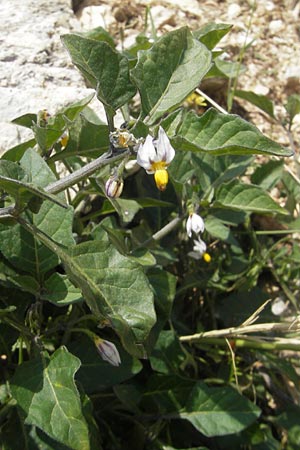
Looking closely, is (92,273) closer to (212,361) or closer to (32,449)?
(32,449)

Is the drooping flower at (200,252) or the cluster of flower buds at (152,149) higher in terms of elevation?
the cluster of flower buds at (152,149)

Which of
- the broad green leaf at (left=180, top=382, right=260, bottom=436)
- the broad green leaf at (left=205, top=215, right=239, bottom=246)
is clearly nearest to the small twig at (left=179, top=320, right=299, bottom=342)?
the broad green leaf at (left=180, top=382, right=260, bottom=436)

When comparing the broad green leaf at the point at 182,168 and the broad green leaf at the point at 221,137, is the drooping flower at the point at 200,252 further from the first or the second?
the broad green leaf at the point at 221,137

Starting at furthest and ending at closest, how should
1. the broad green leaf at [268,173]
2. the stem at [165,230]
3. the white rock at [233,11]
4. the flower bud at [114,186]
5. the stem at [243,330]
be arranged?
the white rock at [233,11], the broad green leaf at [268,173], the stem at [165,230], the stem at [243,330], the flower bud at [114,186]

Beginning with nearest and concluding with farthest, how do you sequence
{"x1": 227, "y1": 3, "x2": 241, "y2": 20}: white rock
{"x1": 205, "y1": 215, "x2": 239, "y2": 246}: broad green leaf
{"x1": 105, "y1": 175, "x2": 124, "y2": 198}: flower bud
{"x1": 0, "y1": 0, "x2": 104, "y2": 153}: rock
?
1. {"x1": 105, "y1": 175, "x2": 124, "y2": 198}: flower bud
2. {"x1": 205, "y1": 215, "x2": 239, "y2": 246}: broad green leaf
3. {"x1": 0, "y1": 0, "x2": 104, "y2": 153}: rock
4. {"x1": 227, "y1": 3, "x2": 241, "y2": 20}: white rock

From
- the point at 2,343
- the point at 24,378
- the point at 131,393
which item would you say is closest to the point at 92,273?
the point at 24,378

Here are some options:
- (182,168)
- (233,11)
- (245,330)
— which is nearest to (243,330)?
(245,330)

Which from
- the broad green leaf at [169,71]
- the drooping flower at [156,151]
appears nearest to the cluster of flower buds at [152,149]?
the drooping flower at [156,151]

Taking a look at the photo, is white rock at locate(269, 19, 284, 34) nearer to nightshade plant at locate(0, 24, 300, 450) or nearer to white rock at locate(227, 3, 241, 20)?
white rock at locate(227, 3, 241, 20)
